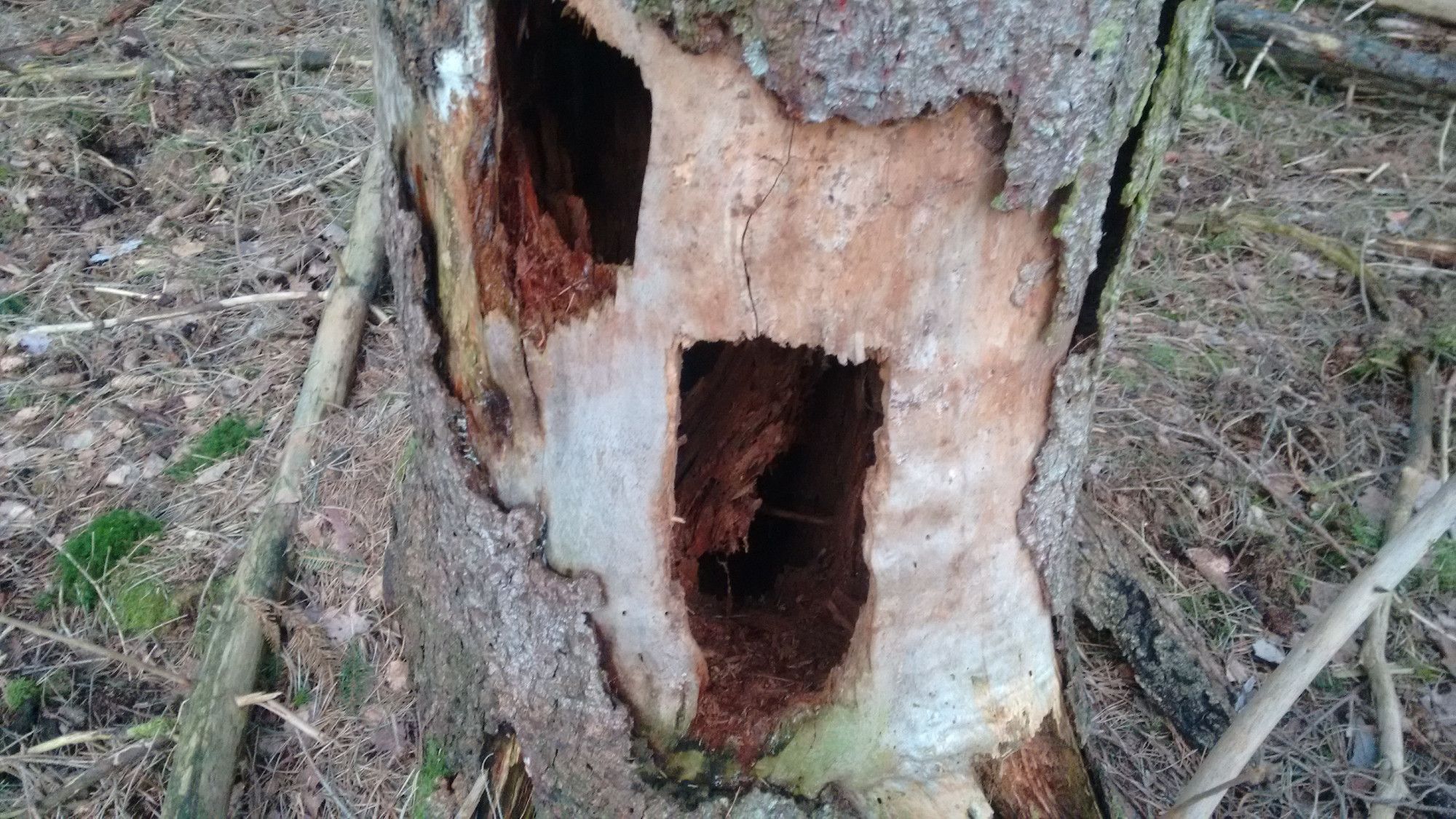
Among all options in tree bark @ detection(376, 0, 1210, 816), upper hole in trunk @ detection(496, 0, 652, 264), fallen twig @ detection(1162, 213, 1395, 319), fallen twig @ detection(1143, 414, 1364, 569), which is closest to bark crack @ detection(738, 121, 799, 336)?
tree bark @ detection(376, 0, 1210, 816)

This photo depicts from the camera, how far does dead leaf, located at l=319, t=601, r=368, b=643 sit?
96.0 inches

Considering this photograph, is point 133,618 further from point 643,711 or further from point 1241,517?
point 1241,517

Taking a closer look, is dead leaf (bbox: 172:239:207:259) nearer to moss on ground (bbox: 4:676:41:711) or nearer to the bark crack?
moss on ground (bbox: 4:676:41:711)

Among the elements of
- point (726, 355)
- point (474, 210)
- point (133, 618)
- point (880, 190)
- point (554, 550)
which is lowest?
point (133, 618)

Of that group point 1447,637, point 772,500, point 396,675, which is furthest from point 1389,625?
point 396,675

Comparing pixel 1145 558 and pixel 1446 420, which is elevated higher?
pixel 1446 420

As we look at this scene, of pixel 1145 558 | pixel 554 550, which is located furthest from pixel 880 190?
pixel 1145 558

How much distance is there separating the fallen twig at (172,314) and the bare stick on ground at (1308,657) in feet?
10.0

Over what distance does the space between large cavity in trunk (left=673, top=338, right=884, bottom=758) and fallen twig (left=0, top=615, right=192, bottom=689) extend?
1313 mm

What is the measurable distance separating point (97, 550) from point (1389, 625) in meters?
3.66

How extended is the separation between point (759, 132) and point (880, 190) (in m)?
0.19

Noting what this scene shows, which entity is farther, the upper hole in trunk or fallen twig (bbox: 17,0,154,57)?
fallen twig (bbox: 17,0,154,57)

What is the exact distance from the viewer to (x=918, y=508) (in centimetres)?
161

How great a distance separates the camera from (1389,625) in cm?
266
